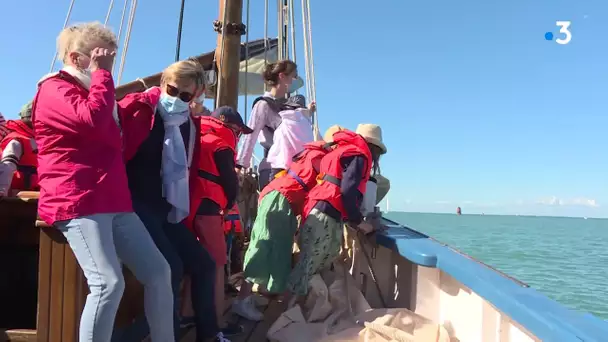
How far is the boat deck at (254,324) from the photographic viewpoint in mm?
2564

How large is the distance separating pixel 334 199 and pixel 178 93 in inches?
44.0

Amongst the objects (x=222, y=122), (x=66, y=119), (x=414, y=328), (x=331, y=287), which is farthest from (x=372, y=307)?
(x=66, y=119)

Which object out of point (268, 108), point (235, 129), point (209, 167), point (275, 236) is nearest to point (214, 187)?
point (209, 167)

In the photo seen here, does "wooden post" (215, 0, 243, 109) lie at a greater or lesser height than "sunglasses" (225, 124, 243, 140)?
greater

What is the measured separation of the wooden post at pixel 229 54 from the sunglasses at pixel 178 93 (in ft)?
8.91

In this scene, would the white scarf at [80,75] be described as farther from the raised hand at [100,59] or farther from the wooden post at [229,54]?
the wooden post at [229,54]

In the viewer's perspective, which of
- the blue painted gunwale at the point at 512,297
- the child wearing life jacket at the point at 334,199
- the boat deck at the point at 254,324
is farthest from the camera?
the child wearing life jacket at the point at 334,199

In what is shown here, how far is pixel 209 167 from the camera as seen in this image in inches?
97.4

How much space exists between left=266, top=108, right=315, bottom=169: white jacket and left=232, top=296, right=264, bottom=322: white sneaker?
0.99m

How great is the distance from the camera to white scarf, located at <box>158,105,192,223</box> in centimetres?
210

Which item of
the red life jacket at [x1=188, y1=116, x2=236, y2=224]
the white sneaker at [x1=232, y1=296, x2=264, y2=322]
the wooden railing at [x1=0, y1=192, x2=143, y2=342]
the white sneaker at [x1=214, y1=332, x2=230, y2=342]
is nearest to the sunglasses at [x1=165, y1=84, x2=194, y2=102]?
the red life jacket at [x1=188, y1=116, x2=236, y2=224]

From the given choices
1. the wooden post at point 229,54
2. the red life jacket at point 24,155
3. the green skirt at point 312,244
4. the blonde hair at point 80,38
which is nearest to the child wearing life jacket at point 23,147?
the red life jacket at point 24,155

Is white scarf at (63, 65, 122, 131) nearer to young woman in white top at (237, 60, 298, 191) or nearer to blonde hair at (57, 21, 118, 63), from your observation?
blonde hair at (57, 21, 118, 63)

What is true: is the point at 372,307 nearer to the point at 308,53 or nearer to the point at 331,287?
the point at 331,287
